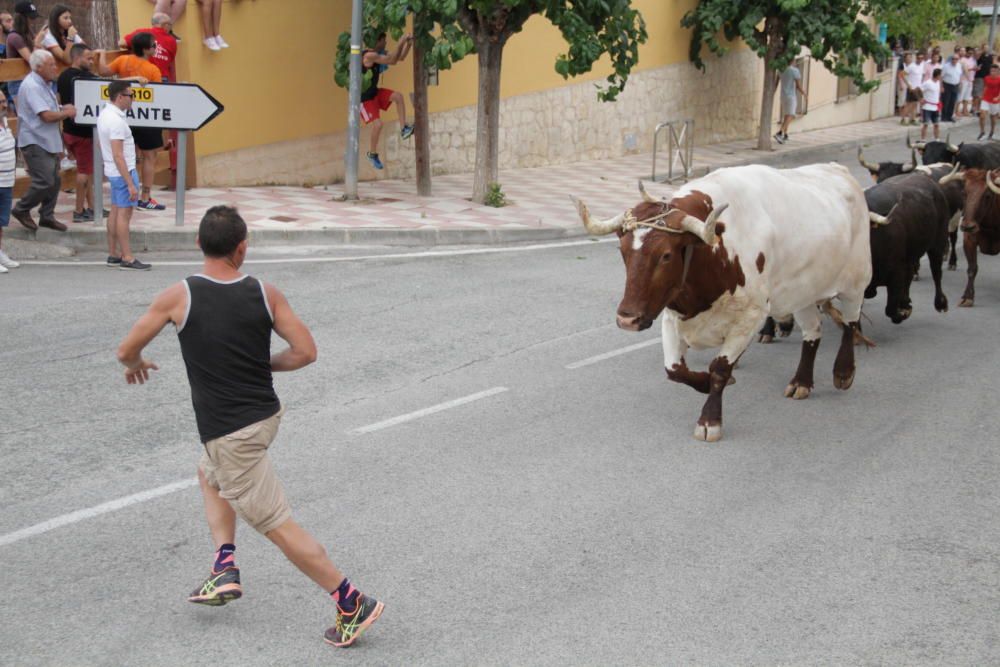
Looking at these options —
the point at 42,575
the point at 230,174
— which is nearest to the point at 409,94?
the point at 230,174

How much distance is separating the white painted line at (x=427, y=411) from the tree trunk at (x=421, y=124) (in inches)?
326

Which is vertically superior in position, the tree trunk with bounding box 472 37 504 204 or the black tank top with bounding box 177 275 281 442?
the tree trunk with bounding box 472 37 504 204

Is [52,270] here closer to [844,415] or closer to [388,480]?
[388,480]

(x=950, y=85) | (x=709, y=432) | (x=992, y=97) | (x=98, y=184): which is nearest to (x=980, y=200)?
(x=709, y=432)

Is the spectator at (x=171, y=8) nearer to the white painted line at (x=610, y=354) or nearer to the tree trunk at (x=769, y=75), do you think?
the white painted line at (x=610, y=354)

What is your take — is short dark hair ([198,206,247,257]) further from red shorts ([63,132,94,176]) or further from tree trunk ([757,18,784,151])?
tree trunk ([757,18,784,151])

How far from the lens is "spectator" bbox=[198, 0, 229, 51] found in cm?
1523

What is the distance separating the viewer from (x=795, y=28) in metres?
22.3

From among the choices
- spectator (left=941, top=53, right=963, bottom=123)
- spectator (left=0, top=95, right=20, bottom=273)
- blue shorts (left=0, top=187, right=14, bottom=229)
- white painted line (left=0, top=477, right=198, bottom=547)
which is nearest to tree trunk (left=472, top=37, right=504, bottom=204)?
spectator (left=0, top=95, right=20, bottom=273)

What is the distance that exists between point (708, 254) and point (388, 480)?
91.6 inches

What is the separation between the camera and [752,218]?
7.23 meters

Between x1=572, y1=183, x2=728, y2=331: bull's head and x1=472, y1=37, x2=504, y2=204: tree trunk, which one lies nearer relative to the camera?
x1=572, y1=183, x2=728, y2=331: bull's head

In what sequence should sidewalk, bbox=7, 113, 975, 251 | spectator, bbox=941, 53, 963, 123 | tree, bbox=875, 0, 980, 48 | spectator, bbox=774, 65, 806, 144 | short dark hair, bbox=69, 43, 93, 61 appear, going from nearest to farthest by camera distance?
1. short dark hair, bbox=69, 43, 93, 61
2. sidewalk, bbox=7, 113, 975, 251
3. spectator, bbox=774, 65, 806, 144
4. spectator, bbox=941, 53, 963, 123
5. tree, bbox=875, 0, 980, 48

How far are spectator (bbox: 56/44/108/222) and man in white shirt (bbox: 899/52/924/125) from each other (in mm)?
23735
